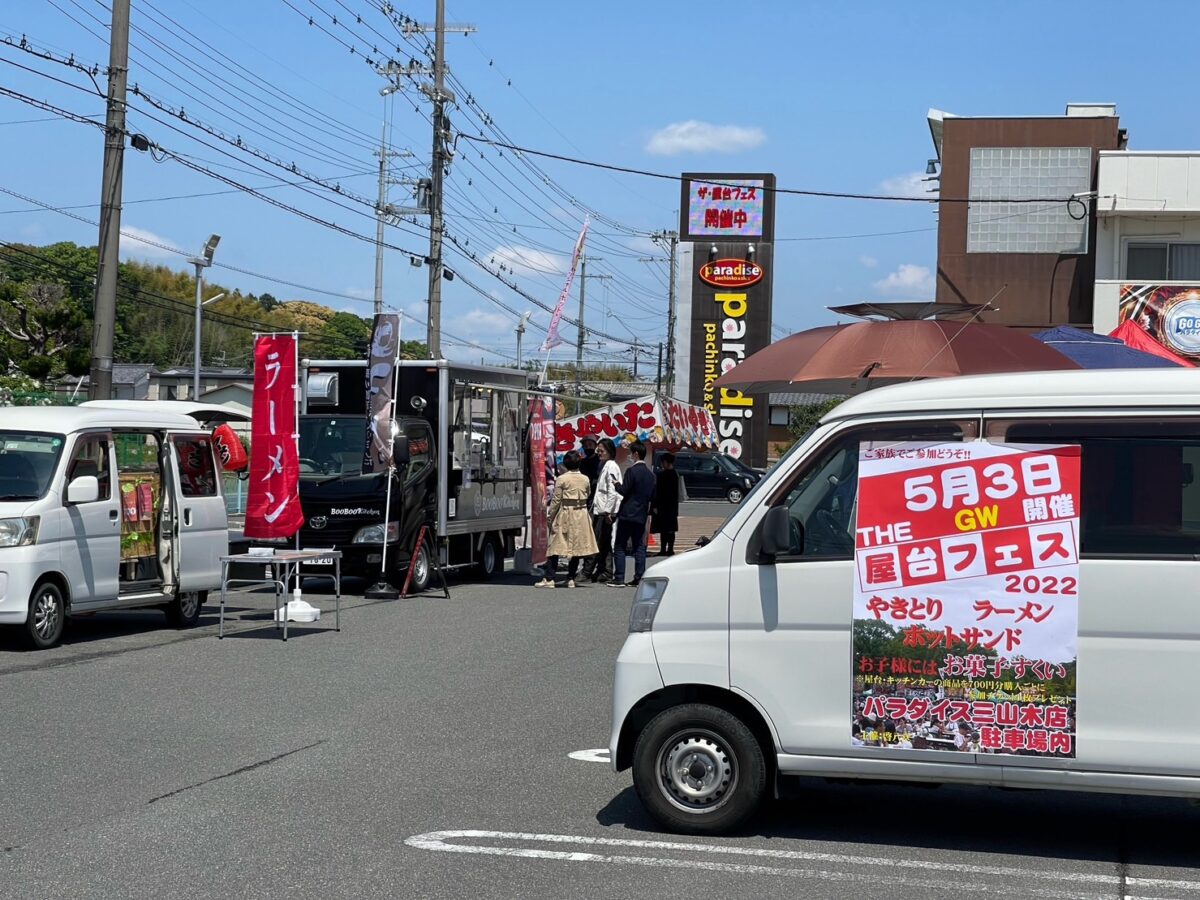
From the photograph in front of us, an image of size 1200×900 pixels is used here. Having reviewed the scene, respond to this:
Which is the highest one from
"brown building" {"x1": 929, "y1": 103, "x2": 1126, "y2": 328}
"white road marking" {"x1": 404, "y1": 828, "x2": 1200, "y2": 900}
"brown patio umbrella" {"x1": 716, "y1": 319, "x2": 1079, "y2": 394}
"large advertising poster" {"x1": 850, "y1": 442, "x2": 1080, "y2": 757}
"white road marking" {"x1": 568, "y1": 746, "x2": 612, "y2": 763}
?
"brown building" {"x1": 929, "y1": 103, "x2": 1126, "y2": 328}

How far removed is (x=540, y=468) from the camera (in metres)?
20.9

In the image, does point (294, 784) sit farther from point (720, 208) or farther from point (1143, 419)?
point (720, 208)

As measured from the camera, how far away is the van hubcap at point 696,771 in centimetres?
645

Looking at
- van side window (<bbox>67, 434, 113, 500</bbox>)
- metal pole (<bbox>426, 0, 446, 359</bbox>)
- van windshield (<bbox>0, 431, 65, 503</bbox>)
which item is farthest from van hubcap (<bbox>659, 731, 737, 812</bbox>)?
metal pole (<bbox>426, 0, 446, 359</bbox>)

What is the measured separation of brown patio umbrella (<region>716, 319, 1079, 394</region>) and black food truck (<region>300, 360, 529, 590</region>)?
20.3 feet

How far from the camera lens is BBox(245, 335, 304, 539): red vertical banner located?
1490 cm

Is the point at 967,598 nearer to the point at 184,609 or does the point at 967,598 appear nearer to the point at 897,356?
the point at 897,356

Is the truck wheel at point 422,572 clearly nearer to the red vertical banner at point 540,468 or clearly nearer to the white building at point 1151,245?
the red vertical banner at point 540,468

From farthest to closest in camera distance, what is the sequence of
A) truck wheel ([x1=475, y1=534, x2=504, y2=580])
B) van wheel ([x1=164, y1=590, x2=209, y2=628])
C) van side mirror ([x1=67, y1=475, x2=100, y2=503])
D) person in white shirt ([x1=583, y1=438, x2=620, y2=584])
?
truck wheel ([x1=475, y1=534, x2=504, y2=580]), person in white shirt ([x1=583, y1=438, x2=620, y2=584]), van wheel ([x1=164, y1=590, x2=209, y2=628]), van side mirror ([x1=67, y1=475, x2=100, y2=503])

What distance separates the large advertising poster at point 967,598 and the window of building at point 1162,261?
28875mm

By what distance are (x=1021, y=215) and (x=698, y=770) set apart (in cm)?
3221

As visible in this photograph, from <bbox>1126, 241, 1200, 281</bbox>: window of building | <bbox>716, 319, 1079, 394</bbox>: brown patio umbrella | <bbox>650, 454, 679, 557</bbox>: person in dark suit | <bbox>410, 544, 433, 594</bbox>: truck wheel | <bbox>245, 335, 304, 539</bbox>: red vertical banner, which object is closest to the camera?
<bbox>716, 319, 1079, 394</bbox>: brown patio umbrella

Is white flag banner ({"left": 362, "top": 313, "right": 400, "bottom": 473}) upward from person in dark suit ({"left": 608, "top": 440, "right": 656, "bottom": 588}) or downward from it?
upward

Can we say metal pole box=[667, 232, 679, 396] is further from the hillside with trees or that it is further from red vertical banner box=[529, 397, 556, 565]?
red vertical banner box=[529, 397, 556, 565]
